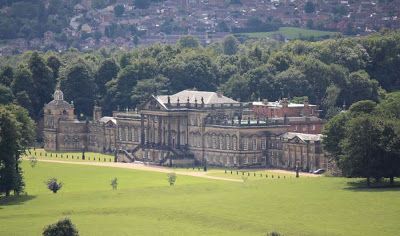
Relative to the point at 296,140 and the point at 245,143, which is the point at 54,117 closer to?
the point at 245,143

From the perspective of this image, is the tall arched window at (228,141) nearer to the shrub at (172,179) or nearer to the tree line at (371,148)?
the shrub at (172,179)

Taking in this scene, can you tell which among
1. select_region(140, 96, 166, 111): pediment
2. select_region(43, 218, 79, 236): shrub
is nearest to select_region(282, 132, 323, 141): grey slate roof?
select_region(140, 96, 166, 111): pediment

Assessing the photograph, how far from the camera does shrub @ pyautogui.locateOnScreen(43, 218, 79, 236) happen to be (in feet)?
365

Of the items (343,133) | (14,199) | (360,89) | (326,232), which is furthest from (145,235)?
(360,89)

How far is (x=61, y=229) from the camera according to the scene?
111 metres

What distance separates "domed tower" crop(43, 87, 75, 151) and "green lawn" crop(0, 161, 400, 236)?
137 feet

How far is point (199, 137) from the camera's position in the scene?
589 feet

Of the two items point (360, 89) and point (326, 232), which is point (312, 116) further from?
point (326, 232)

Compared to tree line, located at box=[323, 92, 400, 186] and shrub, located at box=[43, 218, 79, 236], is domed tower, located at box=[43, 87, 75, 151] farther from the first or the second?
shrub, located at box=[43, 218, 79, 236]

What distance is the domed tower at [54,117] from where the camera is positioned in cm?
19685

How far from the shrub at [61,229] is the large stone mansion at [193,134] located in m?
55.7

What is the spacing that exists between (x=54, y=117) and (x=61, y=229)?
8730cm

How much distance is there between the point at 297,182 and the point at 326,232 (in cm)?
2792

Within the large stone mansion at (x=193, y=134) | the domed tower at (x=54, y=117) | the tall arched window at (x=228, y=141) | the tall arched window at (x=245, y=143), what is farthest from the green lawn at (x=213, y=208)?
the domed tower at (x=54, y=117)
